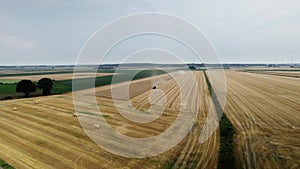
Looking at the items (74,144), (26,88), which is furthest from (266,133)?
(26,88)

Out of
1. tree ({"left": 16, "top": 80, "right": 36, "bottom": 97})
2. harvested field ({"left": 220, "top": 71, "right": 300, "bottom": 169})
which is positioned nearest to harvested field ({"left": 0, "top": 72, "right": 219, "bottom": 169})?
harvested field ({"left": 220, "top": 71, "right": 300, "bottom": 169})

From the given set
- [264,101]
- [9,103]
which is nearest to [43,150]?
[9,103]

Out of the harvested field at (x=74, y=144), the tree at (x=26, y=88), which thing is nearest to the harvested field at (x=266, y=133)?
the harvested field at (x=74, y=144)

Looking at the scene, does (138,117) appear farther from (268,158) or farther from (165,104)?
(268,158)

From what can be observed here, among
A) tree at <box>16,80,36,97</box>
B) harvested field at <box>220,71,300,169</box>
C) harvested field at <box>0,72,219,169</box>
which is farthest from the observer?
tree at <box>16,80,36,97</box>

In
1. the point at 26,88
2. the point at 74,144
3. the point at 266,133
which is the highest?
the point at 26,88

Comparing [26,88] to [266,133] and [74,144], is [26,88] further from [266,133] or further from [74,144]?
[266,133]

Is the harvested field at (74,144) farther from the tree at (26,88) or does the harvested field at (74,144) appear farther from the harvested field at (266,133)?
the tree at (26,88)

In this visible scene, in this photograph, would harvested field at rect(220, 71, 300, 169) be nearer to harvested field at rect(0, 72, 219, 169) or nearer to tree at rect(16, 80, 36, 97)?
harvested field at rect(0, 72, 219, 169)

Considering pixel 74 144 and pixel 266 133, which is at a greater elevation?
pixel 74 144

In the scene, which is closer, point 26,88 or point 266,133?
point 266,133

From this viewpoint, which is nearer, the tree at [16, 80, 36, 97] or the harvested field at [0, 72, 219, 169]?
the harvested field at [0, 72, 219, 169]
